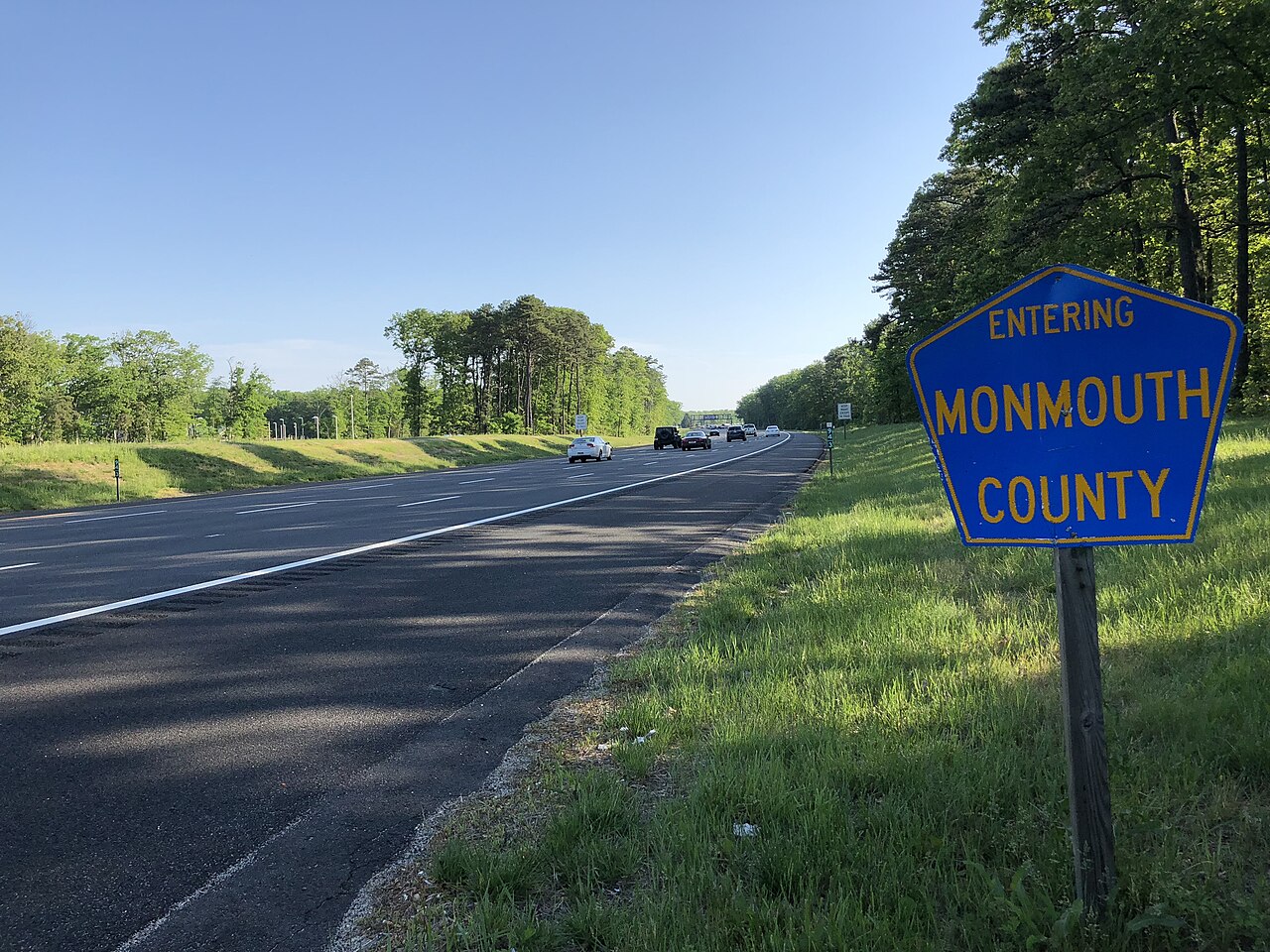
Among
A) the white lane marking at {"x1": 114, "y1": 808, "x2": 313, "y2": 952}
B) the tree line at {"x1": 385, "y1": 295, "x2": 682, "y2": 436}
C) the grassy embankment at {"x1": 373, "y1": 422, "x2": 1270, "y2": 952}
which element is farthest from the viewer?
the tree line at {"x1": 385, "y1": 295, "x2": 682, "y2": 436}

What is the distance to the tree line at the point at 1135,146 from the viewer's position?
15.8 metres

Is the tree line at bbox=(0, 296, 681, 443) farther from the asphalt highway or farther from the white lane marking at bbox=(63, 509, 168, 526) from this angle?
the asphalt highway

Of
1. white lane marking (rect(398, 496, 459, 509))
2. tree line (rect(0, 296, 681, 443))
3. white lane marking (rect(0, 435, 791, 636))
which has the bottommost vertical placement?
white lane marking (rect(0, 435, 791, 636))

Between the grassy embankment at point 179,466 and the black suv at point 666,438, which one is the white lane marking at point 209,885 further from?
the black suv at point 666,438

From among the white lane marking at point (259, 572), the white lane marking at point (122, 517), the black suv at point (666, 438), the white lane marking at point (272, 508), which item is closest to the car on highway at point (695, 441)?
the black suv at point (666, 438)

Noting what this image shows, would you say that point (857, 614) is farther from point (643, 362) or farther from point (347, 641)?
point (643, 362)

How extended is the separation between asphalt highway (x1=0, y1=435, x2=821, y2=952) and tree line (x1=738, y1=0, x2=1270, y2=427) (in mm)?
15401

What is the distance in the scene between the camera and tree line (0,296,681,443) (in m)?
67.1

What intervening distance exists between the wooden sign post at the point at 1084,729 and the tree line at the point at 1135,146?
1821 centimetres

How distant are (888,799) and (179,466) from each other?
31841 millimetres

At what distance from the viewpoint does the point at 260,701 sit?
14.9 ft

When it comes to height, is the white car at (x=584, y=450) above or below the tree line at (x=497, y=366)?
below

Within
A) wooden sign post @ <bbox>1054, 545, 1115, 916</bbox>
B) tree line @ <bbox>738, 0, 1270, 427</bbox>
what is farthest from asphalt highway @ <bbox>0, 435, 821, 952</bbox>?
tree line @ <bbox>738, 0, 1270, 427</bbox>

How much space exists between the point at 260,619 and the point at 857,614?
200 inches
